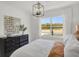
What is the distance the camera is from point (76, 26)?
605 millimetres

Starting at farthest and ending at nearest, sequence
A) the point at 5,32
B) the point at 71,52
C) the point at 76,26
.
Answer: the point at 5,32 → the point at 76,26 → the point at 71,52

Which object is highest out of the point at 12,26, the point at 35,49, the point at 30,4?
the point at 30,4

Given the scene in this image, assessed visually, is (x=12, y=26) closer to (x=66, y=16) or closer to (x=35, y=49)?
(x=35, y=49)

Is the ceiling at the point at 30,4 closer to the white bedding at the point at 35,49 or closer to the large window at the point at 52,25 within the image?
the large window at the point at 52,25

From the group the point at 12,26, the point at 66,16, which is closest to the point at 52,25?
the point at 66,16

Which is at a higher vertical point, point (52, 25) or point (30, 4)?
point (30, 4)

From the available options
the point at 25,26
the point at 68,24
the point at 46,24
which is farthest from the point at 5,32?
the point at 68,24

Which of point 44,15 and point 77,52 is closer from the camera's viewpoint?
point 77,52

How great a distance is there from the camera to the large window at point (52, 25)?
1.98 feet

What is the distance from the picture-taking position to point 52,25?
0.60m

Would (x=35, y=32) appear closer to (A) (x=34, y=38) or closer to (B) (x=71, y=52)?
(A) (x=34, y=38)

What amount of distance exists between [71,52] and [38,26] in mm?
328

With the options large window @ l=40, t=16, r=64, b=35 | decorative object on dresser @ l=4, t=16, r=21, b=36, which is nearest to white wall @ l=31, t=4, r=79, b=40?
large window @ l=40, t=16, r=64, b=35

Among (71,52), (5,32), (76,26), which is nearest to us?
(71,52)
